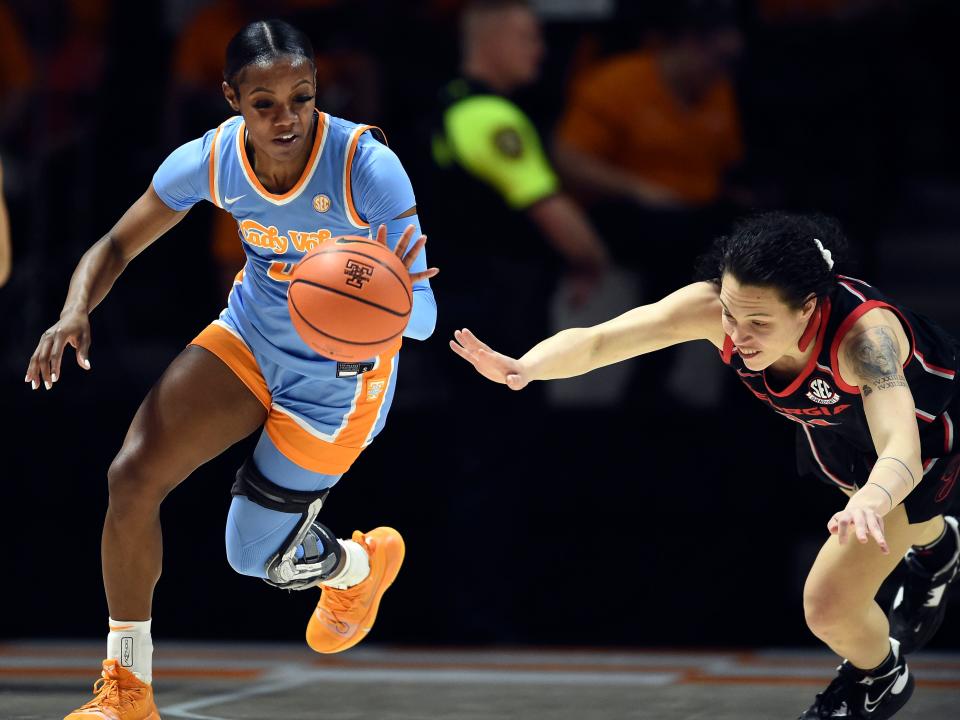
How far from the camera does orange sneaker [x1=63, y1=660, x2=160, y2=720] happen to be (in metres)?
3.90

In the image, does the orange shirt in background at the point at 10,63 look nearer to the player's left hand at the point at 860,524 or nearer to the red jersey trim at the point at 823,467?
the red jersey trim at the point at 823,467

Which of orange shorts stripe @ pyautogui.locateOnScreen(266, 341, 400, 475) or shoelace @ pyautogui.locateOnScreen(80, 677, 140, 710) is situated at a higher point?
orange shorts stripe @ pyautogui.locateOnScreen(266, 341, 400, 475)

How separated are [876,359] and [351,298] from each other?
1280 millimetres

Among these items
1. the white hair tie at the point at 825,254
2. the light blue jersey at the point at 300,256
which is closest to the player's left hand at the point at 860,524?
the white hair tie at the point at 825,254

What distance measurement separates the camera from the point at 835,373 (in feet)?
12.5

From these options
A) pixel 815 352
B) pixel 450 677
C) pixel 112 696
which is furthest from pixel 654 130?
pixel 112 696

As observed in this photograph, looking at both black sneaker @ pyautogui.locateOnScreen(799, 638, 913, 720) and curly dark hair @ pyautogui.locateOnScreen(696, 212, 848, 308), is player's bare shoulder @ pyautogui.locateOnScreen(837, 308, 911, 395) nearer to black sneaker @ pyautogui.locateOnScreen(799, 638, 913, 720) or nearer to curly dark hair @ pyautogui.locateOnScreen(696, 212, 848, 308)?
curly dark hair @ pyautogui.locateOnScreen(696, 212, 848, 308)

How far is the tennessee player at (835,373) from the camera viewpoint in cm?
369

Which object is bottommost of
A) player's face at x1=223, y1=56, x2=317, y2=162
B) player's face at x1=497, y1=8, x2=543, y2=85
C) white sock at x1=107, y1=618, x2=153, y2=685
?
white sock at x1=107, y1=618, x2=153, y2=685

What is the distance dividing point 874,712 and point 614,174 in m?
2.83

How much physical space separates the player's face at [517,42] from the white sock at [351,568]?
2042 mm

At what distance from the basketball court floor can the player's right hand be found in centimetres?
102

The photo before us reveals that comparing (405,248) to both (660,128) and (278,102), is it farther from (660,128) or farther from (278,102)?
(660,128)

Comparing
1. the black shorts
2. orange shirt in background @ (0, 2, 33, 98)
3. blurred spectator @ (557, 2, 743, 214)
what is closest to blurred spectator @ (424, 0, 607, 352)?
blurred spectator @ (557, 2, 743, 214)
